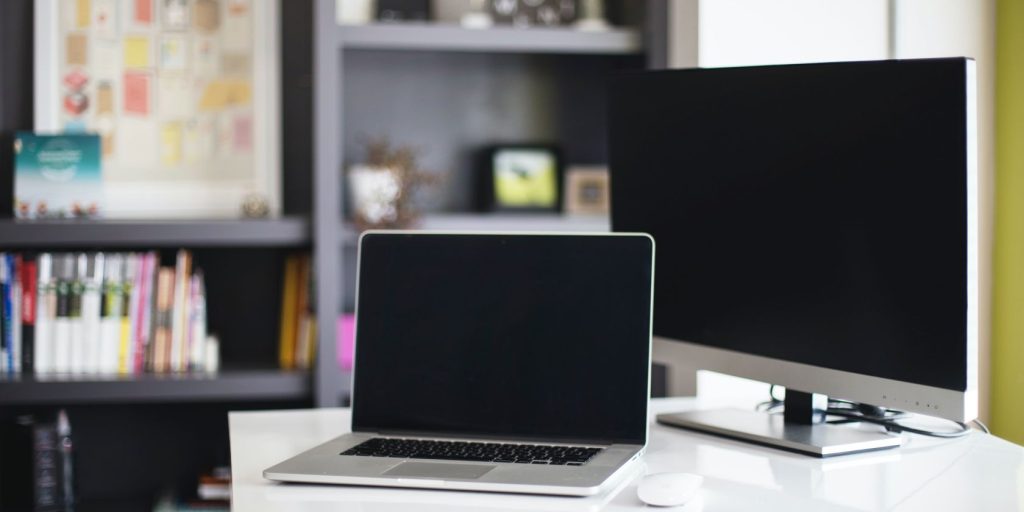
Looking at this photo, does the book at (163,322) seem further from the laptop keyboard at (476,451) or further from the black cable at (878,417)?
the black cable at (878,417)

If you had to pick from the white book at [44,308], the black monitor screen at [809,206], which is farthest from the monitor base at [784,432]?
the white book at [44,308]

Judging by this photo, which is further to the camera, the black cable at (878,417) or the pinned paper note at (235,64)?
the pinned paper note at (235,64)

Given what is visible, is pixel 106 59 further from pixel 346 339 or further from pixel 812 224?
pixel 812 224

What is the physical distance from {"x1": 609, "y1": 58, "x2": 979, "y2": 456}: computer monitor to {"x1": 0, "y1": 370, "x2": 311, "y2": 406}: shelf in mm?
1249

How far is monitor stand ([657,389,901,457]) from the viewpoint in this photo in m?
1.45

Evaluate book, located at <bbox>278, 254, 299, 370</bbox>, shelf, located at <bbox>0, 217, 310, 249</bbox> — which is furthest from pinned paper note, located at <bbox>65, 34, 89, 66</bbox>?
book, located at <bbox>278, 254, 299, 370</bbox>

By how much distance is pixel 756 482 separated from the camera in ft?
4.31

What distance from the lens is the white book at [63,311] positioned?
2.68 metres

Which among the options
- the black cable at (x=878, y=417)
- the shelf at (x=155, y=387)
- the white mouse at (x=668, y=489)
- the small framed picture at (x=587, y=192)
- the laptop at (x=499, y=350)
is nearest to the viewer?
the white mouse at (x=668, y=489)

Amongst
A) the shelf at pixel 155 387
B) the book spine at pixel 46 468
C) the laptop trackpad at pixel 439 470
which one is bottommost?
the book spine at pixel 46 468

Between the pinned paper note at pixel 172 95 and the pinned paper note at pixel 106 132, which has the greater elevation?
the pinned paper note at pixel 172 95

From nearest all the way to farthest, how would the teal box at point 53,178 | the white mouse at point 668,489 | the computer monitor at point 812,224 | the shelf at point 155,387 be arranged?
the white mouse at point 668,489 < the computer monitor at point 812,224 < the shelf at point 155,387 < the teal box at point 53,178

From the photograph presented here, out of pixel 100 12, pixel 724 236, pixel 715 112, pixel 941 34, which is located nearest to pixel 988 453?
pixel 724 236

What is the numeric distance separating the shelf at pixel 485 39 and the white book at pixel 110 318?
0.76 metres
